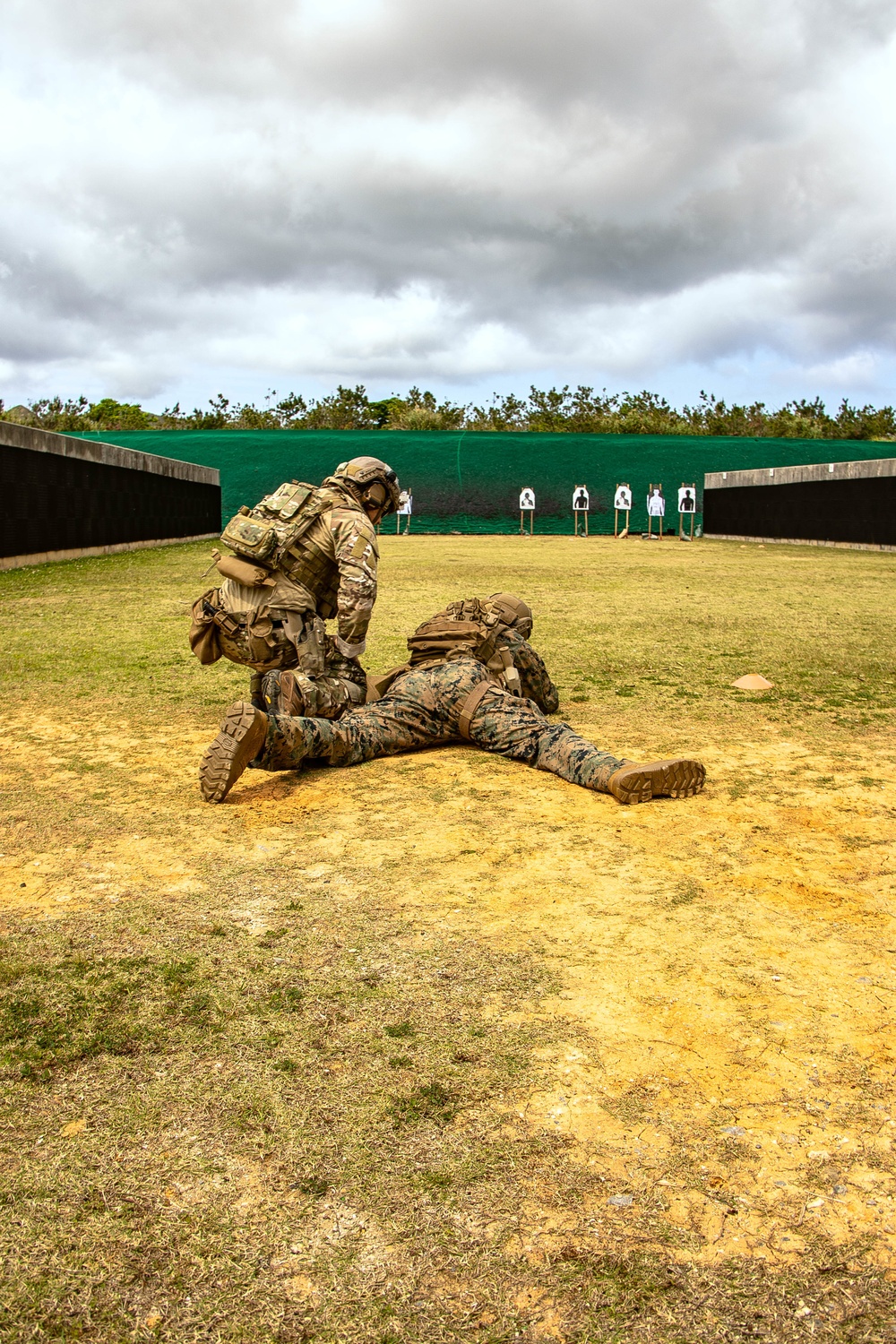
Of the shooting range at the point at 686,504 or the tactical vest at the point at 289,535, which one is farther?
the shooting range at the point at 686,504

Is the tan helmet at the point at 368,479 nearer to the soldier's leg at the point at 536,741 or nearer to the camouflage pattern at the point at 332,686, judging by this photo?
the camouflage pattern at the point at 332,686

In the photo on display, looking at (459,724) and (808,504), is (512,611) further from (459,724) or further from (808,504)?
(808,504)

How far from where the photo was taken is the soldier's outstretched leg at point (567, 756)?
3725mm

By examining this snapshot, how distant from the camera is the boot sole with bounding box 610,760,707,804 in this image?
370 cm

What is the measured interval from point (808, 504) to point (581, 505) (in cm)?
651

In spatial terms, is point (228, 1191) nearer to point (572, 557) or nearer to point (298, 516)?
Result: point (298, 516)

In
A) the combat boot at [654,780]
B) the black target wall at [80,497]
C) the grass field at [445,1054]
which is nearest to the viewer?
the grass field at [445,1054]

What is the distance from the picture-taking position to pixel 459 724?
4434 mm

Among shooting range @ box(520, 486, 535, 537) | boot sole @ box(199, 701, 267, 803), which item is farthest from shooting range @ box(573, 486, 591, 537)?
boot sole @ box(199, 701, 267, 803)

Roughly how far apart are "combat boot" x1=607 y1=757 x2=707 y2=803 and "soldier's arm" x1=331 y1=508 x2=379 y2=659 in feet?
5.10

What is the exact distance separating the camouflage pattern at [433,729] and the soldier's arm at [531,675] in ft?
1.04

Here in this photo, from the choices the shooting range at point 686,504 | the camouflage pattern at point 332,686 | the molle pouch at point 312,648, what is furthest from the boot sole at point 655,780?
the shooting range at point 686,504

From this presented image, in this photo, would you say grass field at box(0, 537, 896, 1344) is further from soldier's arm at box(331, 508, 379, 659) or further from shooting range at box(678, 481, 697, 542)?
shooting range at box(678, 481, 697, 542)

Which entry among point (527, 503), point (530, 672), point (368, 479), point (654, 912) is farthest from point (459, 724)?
point (527, 503)
